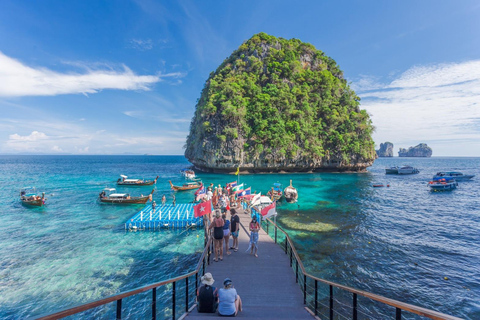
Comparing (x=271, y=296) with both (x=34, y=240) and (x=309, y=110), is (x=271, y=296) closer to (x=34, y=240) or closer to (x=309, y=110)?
(x=34, y=240)

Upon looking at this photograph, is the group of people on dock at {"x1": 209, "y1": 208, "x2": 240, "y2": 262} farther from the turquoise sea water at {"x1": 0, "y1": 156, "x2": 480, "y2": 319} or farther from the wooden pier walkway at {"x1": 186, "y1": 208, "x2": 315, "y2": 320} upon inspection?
the turquoise sea water at {"x1": 0, "y1": 156, "x2": 480, "y2": 319}

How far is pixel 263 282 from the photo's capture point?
741cm

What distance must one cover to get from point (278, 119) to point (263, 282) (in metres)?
49.3

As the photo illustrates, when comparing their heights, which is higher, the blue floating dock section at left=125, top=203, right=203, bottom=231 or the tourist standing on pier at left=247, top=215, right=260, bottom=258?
the tourist standing on pier at left=247, top=215, right=260, bottom=258

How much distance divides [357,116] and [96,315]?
6707cm

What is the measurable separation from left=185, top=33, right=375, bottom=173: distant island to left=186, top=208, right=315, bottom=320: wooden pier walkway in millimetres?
42643

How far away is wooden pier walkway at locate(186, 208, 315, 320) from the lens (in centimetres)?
583

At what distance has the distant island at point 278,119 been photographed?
52.5 m

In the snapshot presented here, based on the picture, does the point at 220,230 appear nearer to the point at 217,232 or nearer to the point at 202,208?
the point at 217,232

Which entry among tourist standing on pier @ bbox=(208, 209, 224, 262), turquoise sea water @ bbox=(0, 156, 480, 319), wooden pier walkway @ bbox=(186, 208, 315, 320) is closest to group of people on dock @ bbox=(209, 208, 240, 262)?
tourist standing on pier @ bbox=(208, 209, 224, 262)

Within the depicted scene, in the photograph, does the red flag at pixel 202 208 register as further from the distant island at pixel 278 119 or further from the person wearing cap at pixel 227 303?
the distant island at pixel 278 119

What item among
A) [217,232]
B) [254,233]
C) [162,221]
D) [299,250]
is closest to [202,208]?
[217,232]

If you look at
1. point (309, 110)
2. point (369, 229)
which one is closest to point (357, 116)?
point (309, 110)

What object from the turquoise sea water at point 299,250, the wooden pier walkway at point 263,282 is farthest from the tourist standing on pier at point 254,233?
the turquoise sea water at point 299,250
